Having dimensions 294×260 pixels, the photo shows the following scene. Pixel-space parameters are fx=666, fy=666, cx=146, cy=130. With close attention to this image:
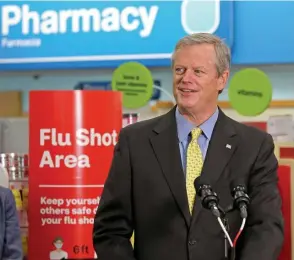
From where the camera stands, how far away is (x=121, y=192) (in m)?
1.95

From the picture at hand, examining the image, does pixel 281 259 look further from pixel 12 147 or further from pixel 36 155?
pixel 12 147

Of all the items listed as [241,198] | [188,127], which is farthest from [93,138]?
[241,198]

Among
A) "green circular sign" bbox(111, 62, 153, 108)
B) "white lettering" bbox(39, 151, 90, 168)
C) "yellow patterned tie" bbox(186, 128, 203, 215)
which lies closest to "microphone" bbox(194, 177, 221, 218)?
"yellow patterned tie" bbox(186, 128, 203, 215)

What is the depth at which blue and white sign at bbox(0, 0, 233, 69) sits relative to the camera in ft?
21.9

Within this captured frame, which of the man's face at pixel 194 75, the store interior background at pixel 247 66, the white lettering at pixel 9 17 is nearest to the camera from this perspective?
the man's face at pixel 194 75

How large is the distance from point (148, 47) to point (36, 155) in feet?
12.1

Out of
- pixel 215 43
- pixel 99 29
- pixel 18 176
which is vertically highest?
pixel 99 29

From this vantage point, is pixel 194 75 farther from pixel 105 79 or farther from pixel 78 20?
pixel 105 79

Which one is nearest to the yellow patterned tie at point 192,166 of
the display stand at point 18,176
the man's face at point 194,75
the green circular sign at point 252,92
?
the man's face at point 194,75

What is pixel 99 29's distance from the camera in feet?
22.8

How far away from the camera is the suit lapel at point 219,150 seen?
191 cm

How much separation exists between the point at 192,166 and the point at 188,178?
4cm

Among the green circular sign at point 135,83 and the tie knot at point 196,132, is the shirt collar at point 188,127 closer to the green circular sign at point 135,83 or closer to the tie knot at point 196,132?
the tie knot at point 196,132

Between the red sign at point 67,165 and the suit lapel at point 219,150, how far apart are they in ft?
4.32
